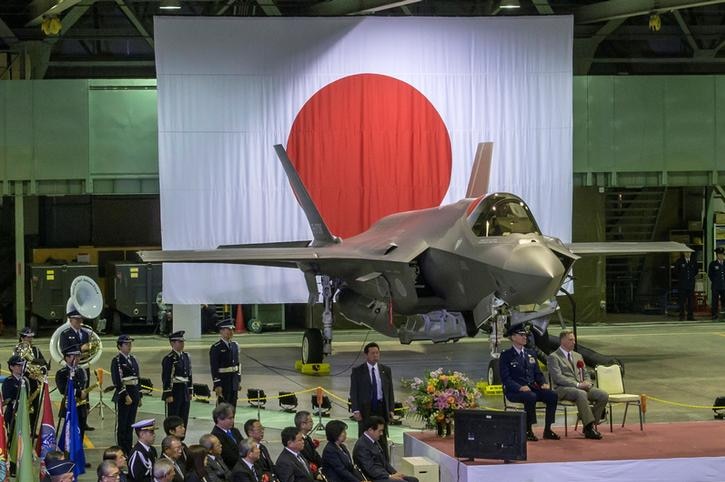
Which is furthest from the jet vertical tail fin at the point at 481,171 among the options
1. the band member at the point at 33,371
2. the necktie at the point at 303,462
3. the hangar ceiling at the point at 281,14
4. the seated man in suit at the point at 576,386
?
the necktie at the point at 303,462

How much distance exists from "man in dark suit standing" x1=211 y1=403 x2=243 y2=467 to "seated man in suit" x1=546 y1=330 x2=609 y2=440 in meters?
3.82

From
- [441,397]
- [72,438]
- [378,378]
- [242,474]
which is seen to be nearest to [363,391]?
[378,378]

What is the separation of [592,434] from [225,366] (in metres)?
4.52

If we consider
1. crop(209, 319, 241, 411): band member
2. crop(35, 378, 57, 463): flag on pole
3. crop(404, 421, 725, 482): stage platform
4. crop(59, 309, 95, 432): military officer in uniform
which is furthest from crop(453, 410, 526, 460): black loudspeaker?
crop(59, 309, 95, 432): military officer in uniform

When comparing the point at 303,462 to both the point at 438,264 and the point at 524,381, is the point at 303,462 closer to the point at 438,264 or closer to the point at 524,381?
the point at 524,381

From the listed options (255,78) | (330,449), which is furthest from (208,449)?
(255,78)

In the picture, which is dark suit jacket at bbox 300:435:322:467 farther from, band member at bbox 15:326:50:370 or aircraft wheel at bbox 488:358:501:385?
aircraft wheel at bbox 488:358:501:385

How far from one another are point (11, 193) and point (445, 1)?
12.6m

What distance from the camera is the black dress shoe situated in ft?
40.0

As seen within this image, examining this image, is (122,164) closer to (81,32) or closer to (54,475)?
(81,32)

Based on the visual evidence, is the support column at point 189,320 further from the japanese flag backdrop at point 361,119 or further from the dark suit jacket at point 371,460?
the dark suit jacket at point 371,460

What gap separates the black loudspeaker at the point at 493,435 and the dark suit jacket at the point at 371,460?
2.61 feet

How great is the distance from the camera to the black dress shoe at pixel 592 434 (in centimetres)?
1219

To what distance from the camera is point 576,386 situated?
41.3 ft
